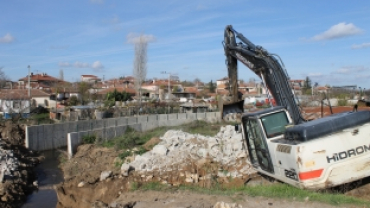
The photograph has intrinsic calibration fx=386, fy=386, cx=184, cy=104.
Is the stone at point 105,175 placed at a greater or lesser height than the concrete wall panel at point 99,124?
lesser

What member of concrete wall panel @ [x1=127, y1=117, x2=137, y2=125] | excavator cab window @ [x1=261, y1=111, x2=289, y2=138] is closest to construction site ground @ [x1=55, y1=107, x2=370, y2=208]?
excavator cab window @ [x1=261, y1=111, x2=289, y2=138]

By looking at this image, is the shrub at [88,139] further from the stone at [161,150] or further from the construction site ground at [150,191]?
the stone at [161,150]

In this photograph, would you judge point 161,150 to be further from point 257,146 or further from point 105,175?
point 257,146

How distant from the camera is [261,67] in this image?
11.4 m

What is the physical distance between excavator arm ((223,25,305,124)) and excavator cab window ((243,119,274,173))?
1.18m

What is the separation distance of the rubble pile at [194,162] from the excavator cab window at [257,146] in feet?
5.57

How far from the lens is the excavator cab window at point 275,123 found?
375 inches

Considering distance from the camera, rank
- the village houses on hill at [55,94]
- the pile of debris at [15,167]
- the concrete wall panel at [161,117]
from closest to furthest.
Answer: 1. the pile of debris at [15,167]
2. the concrete wall panel at [161,117]
3. the village houses on hill at [55,94]

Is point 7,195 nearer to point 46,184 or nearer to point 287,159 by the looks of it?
point 46,184

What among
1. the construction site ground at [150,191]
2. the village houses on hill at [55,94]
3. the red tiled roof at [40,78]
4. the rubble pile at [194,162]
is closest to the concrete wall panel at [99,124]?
the village houses on hill at [55,94]

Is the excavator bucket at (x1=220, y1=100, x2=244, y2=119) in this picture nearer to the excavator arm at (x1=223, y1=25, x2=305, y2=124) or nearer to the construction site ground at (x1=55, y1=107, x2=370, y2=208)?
the excavator arm at (x1=223, y1=25, x2=305, y2=124)

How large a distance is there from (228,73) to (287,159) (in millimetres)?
5763

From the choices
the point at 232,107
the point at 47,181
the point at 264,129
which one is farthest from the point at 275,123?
the point at 47,181

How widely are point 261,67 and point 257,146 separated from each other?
271 cm
